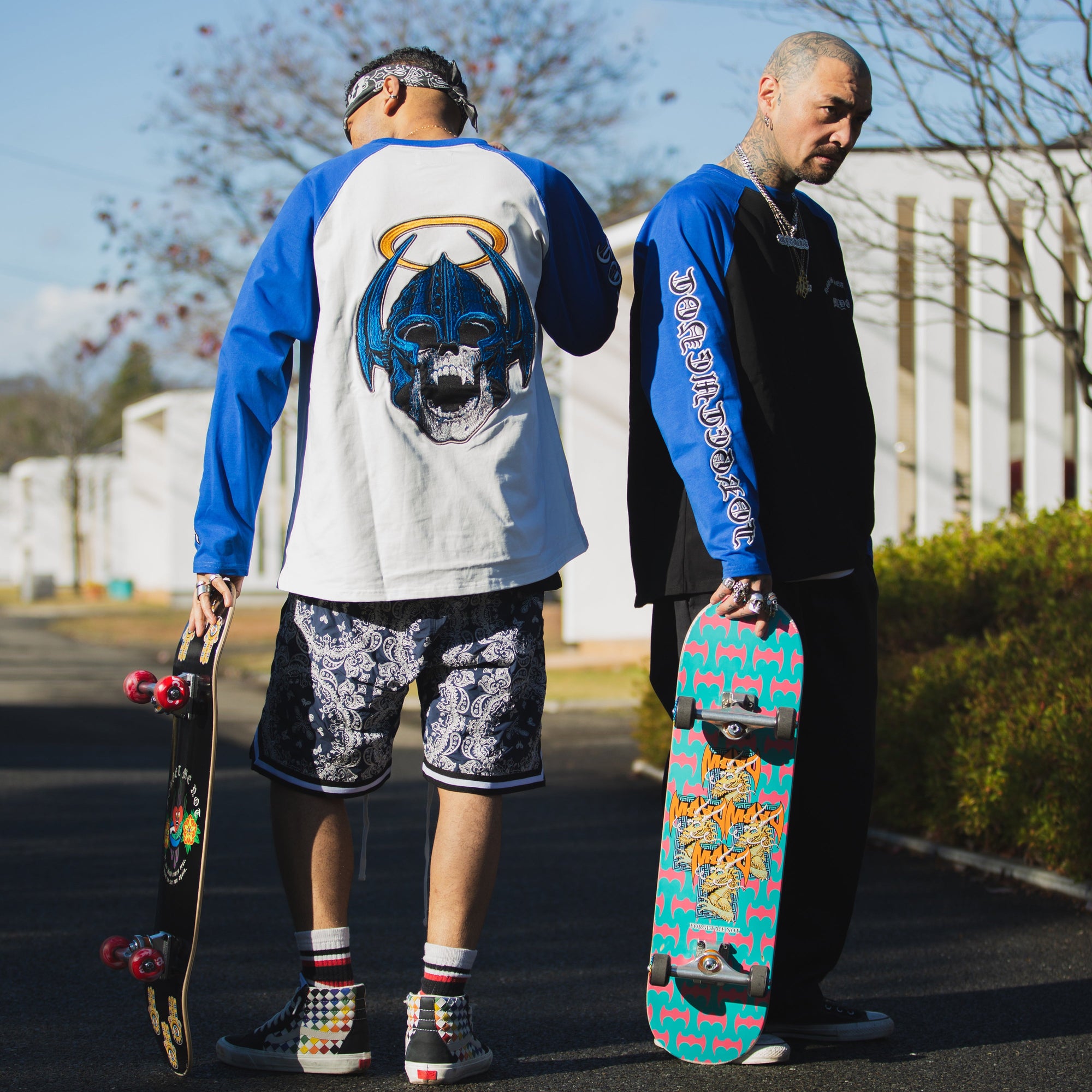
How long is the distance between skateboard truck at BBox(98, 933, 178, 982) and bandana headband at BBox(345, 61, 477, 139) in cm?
166

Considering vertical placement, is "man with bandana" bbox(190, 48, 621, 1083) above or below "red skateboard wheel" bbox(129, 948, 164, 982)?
above

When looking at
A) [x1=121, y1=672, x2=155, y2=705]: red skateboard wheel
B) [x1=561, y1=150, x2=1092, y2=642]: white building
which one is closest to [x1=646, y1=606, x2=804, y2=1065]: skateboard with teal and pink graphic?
[x1=121, y1=672, x2=155, y2=705]: red skateboard wheel

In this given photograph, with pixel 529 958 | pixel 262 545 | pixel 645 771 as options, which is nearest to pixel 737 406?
pixel 529 958

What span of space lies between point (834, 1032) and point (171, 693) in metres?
1.56

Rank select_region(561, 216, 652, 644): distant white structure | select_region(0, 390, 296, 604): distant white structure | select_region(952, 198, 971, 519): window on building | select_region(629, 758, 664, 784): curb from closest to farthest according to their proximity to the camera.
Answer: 1. select_region(629, 758, 664, 784): curb
2. select_region(952, 198, 971, 519): window on building
3. select_region(561, 216, 652, 644): distant white structure
4. select_region(0, 390, 296, 604): distant white structure

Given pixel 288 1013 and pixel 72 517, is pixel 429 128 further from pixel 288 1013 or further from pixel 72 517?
pixel 72 517

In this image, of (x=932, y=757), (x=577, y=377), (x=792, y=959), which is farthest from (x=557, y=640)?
(x=792, y=959)

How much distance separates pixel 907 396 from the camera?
11.5m

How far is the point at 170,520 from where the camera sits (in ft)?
101

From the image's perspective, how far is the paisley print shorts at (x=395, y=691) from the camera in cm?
246

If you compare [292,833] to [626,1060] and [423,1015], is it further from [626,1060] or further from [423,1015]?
Answer: [626,1060]

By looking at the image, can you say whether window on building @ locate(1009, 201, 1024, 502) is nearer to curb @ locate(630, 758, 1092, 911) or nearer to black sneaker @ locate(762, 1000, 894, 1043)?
curb @ locate(630, 758, 1092, 911)

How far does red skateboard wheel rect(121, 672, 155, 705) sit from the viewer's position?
2486 millimetres

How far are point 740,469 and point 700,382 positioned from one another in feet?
0.63
